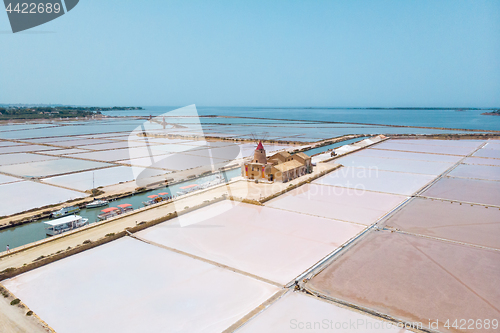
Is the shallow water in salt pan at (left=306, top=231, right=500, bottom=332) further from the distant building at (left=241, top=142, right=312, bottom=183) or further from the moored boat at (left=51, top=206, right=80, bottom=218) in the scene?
the moored boat at (left=51, top=206, right=80, bottom=218)

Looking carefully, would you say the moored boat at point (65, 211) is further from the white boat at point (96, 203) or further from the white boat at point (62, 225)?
the white boat at point (62, 225)

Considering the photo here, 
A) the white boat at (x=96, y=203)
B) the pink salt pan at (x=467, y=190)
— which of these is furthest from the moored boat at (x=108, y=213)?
the pink salt pan at (x=467, y=190)

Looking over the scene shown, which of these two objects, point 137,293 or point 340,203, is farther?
point 340,203

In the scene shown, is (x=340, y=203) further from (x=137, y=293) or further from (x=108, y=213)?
(x=108, y=213)

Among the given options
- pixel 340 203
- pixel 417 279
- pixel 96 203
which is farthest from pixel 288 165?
pixel 417 279

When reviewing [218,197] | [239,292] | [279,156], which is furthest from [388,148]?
[239,292]

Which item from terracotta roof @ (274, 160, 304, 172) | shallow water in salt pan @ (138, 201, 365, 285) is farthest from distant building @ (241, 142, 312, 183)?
shallow water in salt pan @ (138, 201, 365, 285)
